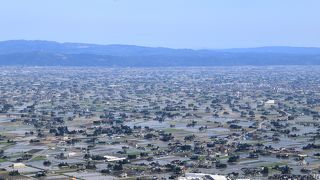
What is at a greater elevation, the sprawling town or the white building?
the white building

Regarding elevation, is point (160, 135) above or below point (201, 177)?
below

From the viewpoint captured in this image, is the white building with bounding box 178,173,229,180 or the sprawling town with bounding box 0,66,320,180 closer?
the white building with bounding box 178,173,229,180

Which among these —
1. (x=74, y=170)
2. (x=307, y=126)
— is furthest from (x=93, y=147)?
(x=307, y=126)

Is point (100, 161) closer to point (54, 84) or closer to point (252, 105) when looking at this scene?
point (252, 105)

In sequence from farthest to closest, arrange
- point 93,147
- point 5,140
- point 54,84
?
1. point 54,84
2. point 5,140
3. point 93,147

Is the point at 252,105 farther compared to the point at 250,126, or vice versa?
the point at 252,105

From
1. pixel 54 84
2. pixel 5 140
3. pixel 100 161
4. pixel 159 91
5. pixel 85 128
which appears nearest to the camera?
pixel 100 161

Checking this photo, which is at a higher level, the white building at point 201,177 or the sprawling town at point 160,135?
the white building at point 201,177

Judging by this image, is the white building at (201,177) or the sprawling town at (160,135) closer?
the white building at (201,177)
